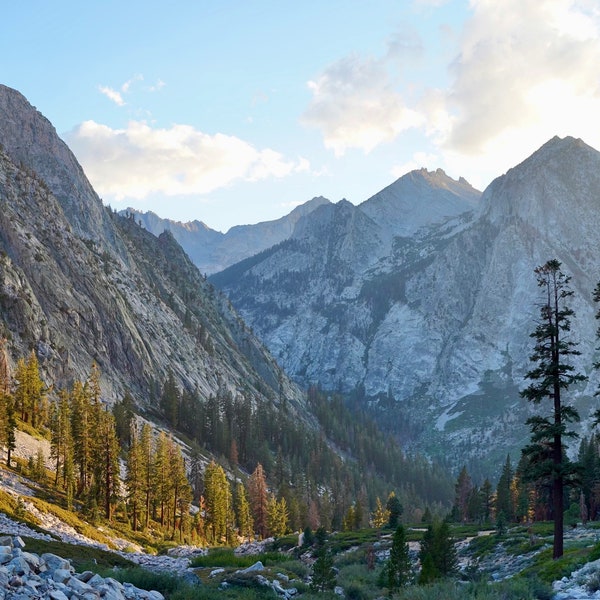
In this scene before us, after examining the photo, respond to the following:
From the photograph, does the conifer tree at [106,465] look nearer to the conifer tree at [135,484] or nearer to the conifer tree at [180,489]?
the conifer tree at [135,484]

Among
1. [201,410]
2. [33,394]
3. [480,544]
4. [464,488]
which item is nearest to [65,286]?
[201,410]

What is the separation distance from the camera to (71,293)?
5458 inches

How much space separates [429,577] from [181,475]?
58800 mm

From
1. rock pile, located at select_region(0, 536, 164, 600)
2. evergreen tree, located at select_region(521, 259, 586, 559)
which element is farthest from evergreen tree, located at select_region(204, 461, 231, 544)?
rock pile, located at select_region(0, 536, 164, 600)

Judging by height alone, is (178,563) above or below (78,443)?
below

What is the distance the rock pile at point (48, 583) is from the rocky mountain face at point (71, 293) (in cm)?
9789

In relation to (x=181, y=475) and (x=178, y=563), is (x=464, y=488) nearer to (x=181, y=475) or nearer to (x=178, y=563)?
(x=181, y=475)

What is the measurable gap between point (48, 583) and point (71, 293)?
131 m

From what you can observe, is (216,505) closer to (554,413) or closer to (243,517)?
(243,517)

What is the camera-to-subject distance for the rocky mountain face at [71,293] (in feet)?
386

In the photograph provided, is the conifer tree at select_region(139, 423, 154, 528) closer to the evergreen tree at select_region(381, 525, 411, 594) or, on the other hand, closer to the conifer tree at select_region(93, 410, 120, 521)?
the conifer tree at select_region(93, 410, 120, 521)

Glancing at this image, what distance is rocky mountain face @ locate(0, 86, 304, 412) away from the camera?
386 feet

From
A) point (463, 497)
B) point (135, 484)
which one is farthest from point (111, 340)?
point (463, 497)

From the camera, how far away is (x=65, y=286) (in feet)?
451
